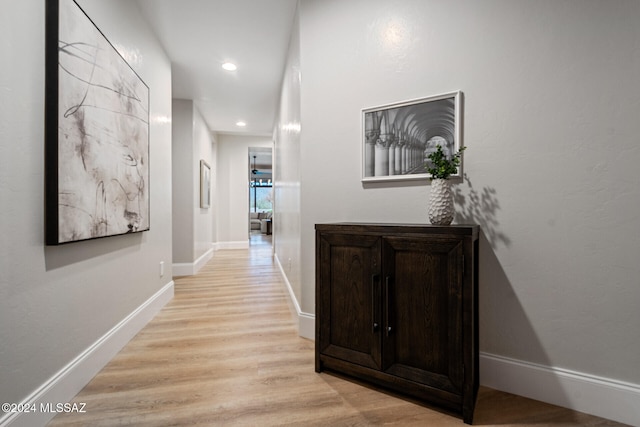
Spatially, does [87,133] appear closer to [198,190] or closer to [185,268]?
[185,268]

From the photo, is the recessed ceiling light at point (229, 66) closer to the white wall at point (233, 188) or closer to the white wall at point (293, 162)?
the white wall at point (293, 162)

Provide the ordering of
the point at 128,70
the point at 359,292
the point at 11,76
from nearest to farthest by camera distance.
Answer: the point at 11,76 → the point at 359,292 → the point at 128,70

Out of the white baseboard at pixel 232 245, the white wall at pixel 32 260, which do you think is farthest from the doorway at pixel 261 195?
the white wall at pixel 32 260

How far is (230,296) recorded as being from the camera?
130 inches

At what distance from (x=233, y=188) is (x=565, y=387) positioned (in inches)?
260

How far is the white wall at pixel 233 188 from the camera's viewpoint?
697 cm

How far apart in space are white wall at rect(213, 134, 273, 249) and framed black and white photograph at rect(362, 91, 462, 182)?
5.52 m

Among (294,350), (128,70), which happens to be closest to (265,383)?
(294,350)

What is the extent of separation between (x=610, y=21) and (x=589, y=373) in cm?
159

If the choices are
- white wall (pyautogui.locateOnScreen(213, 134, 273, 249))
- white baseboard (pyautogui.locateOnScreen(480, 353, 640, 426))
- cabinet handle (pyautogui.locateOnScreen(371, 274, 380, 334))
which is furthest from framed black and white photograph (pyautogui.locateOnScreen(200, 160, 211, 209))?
white baseboard (pyautogui.locateOnScreen(480, 353, 640, 426))

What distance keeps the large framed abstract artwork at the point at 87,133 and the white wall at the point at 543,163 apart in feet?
5.33

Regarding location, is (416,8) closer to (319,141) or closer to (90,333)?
(319,141)

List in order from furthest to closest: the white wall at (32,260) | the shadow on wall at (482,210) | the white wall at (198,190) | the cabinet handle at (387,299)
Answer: the white wall at (198,190), the shadow on wall at (482,210), the cabinet handle at (387,299), the white wall at (32,260)

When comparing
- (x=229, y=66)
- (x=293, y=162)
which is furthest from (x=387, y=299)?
(x=229, y=66)
